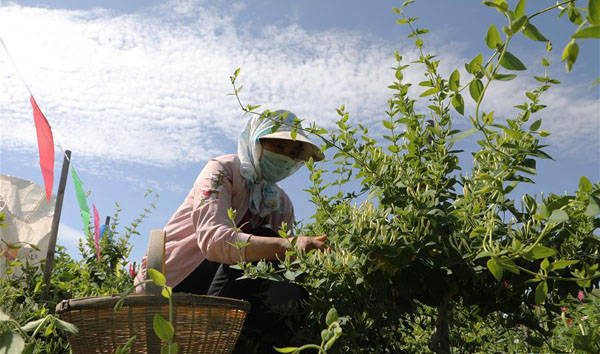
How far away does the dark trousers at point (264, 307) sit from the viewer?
1.87m

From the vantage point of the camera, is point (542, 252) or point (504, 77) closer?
point (504, 77)

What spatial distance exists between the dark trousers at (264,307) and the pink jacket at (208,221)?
0.10m

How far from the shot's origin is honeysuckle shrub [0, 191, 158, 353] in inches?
99.3

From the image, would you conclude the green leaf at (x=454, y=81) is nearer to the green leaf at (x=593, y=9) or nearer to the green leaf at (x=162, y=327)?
the green leaf at (x=593, y=9)

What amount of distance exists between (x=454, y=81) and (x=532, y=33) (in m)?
0.13

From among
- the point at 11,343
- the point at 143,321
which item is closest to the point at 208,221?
the point at 143,321

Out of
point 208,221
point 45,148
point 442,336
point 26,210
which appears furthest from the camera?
point 26,210

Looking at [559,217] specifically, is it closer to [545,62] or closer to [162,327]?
[162,327]

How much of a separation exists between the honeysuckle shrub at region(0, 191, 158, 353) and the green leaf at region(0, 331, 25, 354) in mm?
1627

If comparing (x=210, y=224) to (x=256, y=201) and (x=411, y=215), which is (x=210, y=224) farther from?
(x=411, y=215)

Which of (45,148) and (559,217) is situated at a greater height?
(45,148)

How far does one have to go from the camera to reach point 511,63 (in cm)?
62

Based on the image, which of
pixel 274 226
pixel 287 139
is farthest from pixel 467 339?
pixel 287 139

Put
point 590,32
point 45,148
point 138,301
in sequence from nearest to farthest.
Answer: point 590,32 → point 138,301 → point 45,148
